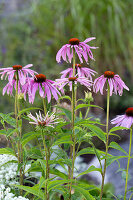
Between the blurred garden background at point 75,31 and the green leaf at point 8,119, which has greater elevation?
the blurred garden background at point 75,31

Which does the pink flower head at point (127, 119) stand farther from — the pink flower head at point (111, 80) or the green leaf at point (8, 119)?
the green leaf at point (8, 119)

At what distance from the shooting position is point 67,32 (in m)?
2.86

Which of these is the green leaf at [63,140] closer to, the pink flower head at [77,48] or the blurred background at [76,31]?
the pink flower head at [77,48]

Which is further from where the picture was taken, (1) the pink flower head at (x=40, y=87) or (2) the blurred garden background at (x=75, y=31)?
(2) the blurred garden background at (x=75, y=31)

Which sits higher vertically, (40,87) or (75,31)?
(75,31)

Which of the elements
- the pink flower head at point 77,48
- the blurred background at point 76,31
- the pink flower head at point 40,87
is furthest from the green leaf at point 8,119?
the blurred background at point 76,31

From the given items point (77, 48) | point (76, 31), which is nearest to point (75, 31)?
point (76, 31)

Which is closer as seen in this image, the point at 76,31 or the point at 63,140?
the point at 63,140

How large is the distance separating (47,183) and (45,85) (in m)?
0.25

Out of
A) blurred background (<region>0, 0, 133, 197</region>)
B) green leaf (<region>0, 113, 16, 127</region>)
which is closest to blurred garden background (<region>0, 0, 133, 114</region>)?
blurred background (<region>0, 0, 133, 197</region>)

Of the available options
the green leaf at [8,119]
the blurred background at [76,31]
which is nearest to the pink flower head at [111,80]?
the green leaf at [8,119]

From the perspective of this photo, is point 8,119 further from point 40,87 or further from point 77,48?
point 77,48

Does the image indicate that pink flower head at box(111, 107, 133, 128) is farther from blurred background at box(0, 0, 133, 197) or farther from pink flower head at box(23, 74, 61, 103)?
blurred background at box(0, 0, 133, 197)

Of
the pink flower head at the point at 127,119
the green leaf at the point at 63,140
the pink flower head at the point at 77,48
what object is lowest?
the green leaf at the point at 63,140
